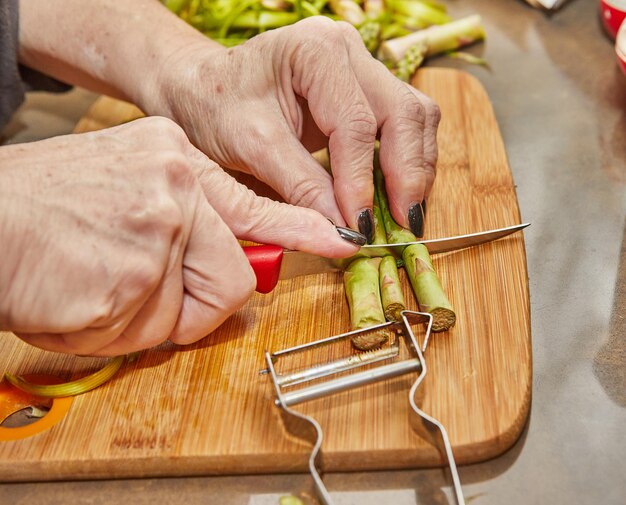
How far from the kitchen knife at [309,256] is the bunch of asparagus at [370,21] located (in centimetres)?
126

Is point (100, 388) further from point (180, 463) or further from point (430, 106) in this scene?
point (430, 106)

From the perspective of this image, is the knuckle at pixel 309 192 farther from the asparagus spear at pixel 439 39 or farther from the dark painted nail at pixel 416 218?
the asparagus spear at pixel 439 39

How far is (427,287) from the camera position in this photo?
1.94 m

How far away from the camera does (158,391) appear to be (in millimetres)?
1860

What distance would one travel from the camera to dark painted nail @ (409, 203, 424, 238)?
216 centimetres

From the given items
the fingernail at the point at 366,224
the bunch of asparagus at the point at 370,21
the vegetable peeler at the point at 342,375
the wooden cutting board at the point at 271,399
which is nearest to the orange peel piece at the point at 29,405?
the wooden cutting board at the point at 271,399

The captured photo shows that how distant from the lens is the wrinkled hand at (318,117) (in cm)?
214

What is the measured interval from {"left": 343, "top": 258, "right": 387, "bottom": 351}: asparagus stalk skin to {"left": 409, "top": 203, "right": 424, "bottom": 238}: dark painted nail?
0.17 meters

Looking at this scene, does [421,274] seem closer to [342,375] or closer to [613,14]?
[342,375]

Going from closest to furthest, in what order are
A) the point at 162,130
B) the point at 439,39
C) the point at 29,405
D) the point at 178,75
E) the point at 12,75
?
the point at 162,130
the point at 29,405
the point at 178,75
the point at 12,75
the point at 439,39

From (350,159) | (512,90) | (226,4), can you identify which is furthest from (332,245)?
(226,4)

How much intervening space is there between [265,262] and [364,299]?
29 cm

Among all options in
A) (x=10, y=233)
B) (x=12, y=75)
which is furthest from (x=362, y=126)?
(x=12, y=75)

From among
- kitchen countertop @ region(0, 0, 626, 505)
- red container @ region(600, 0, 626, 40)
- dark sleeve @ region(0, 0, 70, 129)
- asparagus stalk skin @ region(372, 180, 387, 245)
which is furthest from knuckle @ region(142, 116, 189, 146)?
red container @ region(600, 0, 626, 40)
